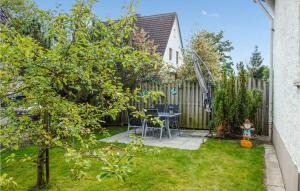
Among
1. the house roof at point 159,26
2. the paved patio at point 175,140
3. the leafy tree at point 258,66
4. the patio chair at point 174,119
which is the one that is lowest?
the paved patio at point 175,140

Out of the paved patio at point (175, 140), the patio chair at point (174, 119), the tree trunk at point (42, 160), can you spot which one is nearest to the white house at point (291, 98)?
the paved patio at point (175, 140)

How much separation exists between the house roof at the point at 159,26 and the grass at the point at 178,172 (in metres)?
11.1

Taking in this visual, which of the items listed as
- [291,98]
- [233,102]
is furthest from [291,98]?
[233,102]

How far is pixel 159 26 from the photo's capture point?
16.4 m

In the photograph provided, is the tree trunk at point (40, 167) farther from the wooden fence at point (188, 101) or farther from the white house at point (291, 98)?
the wooden fence at point (188, 101)

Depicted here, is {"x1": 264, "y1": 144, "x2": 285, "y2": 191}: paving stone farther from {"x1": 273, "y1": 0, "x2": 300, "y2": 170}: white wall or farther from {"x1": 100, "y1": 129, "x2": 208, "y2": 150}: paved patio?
{"x1": 100, "y1": 129, "x2": 208, "y2": 150}: paved patio

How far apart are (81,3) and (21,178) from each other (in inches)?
111

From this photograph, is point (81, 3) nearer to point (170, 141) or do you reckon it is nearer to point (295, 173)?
point (295, 173)

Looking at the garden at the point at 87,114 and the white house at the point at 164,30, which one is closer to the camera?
the garden at the point at 87,114

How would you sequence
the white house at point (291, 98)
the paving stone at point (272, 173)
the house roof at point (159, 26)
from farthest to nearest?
the house roof at point (159, 26) → the paving stone at point (272, 173) → the white house at point (291, 98)

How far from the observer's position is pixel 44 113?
3.04m

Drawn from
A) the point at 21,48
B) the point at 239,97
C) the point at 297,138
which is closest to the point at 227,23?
the point at 239,97

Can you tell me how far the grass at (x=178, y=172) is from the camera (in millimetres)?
3424

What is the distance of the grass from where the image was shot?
3424 millimetres
